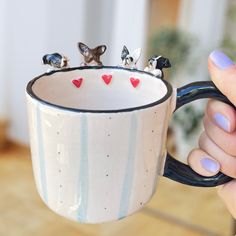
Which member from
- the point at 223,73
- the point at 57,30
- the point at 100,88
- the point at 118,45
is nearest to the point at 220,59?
the point at 223,73

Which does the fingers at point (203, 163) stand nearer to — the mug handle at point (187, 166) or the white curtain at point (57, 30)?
the mug handle at point (187, 166)

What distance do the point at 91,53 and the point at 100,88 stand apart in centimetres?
4

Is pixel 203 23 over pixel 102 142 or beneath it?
beneath

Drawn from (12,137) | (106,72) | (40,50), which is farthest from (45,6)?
(106,72)

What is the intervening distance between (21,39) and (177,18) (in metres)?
0.72

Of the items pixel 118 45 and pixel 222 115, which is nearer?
pixel 222 115

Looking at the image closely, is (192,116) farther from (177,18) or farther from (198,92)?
(198,92)

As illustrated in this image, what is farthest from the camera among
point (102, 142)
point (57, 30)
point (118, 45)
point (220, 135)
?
point (57, 30)

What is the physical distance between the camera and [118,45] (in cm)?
179

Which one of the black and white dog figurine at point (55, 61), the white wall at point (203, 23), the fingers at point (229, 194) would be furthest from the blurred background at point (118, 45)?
the black and white dog figurine at point (55, 61)

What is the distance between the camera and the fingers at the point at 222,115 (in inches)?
16.3

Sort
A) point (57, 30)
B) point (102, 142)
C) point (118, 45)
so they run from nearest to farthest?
point (102, 142) → point (118, 45) → point (57, 30)

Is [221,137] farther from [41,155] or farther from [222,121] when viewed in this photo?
[41,155]

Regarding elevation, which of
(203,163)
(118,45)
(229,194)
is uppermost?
(203,163)
